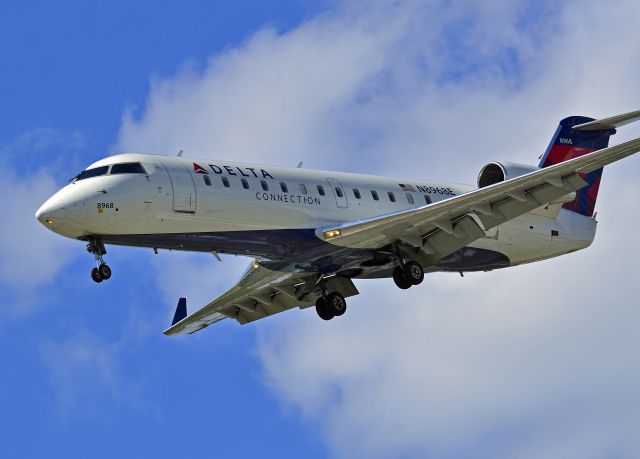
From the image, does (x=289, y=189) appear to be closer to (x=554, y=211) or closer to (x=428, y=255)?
(x=428, y=255)

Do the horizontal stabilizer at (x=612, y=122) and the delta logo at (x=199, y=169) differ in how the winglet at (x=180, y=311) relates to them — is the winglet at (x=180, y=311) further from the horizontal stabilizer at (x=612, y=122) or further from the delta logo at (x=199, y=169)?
the horizontal stabilizer at (x=612, y=122)

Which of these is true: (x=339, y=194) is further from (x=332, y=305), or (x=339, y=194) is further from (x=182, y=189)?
(x=182, y=189)

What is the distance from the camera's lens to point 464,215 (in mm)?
38906

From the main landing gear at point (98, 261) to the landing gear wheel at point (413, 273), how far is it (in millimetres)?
7847

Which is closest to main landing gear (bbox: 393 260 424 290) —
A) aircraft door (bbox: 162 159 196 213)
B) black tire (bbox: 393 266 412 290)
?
black tire (bbox: 393 266 412 290)

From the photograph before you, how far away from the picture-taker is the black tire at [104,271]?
118ft

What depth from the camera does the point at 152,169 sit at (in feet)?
120

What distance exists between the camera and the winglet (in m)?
45.3

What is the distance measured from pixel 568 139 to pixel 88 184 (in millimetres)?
15382

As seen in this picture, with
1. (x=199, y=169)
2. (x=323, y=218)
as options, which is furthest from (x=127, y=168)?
(x=323, y=218)

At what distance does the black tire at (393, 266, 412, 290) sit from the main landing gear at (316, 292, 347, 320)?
212 cm

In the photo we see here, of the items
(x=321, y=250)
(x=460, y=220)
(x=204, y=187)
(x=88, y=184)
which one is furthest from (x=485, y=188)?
(x=88, y=184)

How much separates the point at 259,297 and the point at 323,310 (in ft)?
10.7

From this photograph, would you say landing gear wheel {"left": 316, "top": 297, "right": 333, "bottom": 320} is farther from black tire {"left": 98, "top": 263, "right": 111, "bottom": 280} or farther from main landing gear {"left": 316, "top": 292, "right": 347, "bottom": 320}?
black tire {"left": 98, "top": 263, "right": 111, "bottom": 280}
